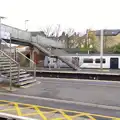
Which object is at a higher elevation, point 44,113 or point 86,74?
point 86,74

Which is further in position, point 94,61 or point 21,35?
point 94,61

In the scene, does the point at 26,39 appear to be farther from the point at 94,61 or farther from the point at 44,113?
the point at 44,113

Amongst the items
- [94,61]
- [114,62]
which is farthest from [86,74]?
[114,62]

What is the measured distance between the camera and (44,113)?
735cm

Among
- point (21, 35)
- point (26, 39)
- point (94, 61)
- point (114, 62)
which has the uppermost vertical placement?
point (21, 35)

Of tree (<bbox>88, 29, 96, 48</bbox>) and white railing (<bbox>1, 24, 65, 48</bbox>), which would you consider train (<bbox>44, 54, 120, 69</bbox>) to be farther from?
tree (<bbox>88, 29, 96, 48</bbox>)

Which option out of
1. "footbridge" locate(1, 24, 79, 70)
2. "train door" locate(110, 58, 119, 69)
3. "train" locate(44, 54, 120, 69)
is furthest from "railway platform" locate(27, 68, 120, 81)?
"train door" locate(110, 58, 119, 69)

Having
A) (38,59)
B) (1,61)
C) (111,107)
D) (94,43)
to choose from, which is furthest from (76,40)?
(111,107)

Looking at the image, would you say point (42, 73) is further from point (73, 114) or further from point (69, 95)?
point (73, 114)

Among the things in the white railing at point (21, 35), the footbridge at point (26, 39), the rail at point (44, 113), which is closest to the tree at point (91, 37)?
the white railing at point (21, 35)

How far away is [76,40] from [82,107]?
61.2 m

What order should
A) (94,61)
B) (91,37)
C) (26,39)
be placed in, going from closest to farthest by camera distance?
(26,39)
(94,61)
(91,37)

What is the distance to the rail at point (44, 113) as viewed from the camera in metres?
6.91

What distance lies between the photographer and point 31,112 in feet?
24.3
